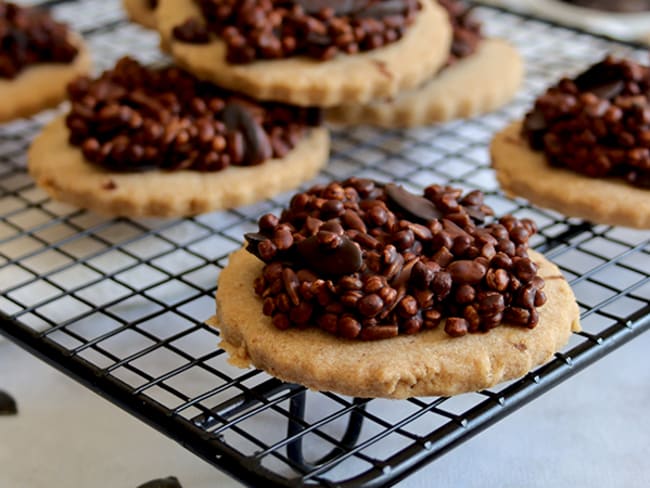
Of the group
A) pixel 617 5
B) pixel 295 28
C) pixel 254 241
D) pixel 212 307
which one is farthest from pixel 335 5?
pixel 617 5

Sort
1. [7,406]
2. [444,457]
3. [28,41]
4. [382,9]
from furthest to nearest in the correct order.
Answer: [28,41] → [382,9] → [7,406] → [444,457]

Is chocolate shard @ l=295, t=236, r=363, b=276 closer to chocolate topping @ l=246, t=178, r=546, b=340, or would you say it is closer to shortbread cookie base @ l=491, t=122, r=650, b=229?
chocolate topping @ l=246, t=178, r=546, b=340

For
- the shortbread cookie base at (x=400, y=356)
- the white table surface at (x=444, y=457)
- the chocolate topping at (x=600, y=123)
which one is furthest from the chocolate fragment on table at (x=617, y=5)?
the shortbread cookie base at (x=400, y=356)

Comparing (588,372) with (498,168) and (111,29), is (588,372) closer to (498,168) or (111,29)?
(498,168)

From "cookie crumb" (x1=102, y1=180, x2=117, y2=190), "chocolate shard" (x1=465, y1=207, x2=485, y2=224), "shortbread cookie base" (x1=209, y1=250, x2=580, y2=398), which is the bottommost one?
"shortbread cookie base" (x1=209, y1=250, x2=580, y2=398)

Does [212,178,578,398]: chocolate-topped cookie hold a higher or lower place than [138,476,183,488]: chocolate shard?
higher

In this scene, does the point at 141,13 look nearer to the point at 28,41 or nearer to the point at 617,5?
the point at 28,41

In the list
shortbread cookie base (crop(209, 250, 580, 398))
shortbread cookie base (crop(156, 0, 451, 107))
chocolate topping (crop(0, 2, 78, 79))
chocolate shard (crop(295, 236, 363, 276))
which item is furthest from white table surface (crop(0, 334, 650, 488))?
chocolate topping (crop(0, 2, 78, 79))

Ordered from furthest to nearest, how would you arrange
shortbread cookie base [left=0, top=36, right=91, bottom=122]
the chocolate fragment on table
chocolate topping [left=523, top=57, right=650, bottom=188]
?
the chocolate fragment on table, shortbread cookie base [left=0, top=36, right=91, bottom=122], chocolate topping [left=523, top=57, right=650, bottom=188]
